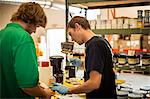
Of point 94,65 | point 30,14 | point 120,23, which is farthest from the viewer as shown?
point 120,23

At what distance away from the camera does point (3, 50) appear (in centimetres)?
178

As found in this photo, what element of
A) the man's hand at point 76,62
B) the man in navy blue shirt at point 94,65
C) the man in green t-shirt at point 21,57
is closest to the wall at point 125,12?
the man's hand at point 76,62

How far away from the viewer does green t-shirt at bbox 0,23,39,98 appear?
170 cm

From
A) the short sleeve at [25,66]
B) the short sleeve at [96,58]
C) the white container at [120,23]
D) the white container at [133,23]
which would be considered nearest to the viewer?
the short sleeve at [25,66]

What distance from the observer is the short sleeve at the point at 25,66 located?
1688 mm

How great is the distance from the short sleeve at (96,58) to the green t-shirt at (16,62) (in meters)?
0.46

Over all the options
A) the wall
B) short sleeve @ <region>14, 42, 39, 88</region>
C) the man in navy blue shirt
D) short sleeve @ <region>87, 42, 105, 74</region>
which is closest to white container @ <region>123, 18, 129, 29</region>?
the wall

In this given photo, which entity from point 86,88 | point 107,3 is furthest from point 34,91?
point 107,3

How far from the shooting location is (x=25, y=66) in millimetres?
1688

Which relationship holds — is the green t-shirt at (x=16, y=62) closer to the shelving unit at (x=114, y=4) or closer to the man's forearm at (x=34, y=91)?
the man's forearm at (x=34, y=91)

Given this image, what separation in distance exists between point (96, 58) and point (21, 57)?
1.99ft

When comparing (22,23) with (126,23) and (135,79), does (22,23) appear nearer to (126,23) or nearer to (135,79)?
(126,23)

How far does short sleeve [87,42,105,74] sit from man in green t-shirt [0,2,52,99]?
0.42 m

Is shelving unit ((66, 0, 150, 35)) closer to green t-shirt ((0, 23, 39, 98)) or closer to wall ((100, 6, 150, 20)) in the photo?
wall ((100, 6, 150, 20))
